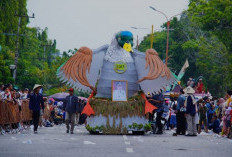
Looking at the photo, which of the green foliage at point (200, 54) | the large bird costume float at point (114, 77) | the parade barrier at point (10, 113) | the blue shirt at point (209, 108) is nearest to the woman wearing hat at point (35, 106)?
the parade barrier at point (10, 113)

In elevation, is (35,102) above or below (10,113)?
above

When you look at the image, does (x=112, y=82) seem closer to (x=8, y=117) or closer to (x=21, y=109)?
(x=8, y=117)

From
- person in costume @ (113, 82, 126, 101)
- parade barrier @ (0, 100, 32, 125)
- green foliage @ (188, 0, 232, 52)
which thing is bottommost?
parade barrier @ (0, 100, 32, 125)

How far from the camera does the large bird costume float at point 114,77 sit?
24.3 m

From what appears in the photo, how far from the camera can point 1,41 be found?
189 feet

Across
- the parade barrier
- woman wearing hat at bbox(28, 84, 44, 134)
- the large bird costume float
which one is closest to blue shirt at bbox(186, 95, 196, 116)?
the large bird costume float

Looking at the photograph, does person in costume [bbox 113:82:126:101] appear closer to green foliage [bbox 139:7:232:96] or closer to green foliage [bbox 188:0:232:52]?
green foliage [bbox 188:0:232:52]

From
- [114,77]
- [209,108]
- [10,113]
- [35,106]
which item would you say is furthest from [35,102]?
[209,108]

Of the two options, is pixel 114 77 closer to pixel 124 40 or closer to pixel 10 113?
pixel 124 40

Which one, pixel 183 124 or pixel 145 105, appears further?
pixel 183 124

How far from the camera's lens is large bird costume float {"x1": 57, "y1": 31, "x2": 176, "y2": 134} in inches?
958

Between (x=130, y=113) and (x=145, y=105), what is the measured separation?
61 centimetres

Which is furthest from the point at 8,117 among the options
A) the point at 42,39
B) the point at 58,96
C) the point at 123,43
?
the point at 42,39

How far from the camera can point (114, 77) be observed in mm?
24688
